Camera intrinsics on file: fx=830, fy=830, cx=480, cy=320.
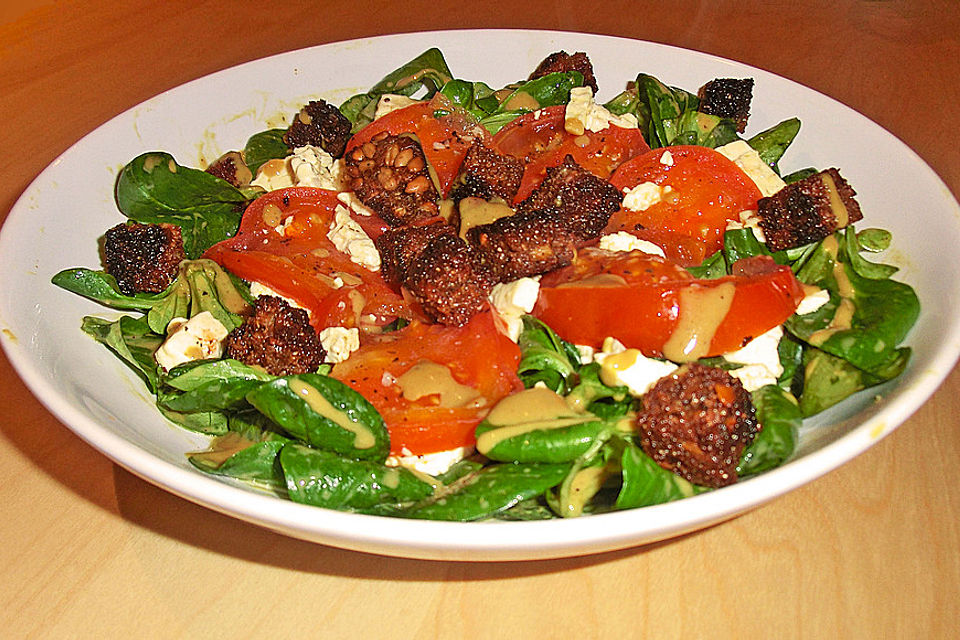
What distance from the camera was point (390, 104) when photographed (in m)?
2.32

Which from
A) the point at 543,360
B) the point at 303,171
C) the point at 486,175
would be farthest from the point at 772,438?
the point at 303,171

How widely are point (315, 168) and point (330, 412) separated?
2.96ft

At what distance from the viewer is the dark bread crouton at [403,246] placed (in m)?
1.79

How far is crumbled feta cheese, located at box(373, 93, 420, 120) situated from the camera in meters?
2.30

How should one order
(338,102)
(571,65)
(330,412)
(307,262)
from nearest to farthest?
(330,412) → (307,262) → (571,65) → (338,102)

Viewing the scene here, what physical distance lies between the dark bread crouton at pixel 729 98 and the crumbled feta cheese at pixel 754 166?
166 millimetres

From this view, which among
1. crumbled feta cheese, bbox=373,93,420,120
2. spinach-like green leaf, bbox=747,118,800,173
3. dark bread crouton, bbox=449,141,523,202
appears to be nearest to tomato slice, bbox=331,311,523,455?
dark bread crouton, bbox=449,141,523,202

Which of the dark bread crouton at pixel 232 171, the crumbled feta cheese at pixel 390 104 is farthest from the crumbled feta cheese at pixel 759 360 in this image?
the dark bread crouton at pixel 232 171

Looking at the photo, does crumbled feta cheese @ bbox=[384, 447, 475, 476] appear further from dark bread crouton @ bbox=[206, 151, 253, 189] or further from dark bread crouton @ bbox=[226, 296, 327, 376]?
dark bread crouton @ bbox=[206, 151, 253, 189]

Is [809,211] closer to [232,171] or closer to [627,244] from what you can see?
[627,244]

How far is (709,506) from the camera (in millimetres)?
1203

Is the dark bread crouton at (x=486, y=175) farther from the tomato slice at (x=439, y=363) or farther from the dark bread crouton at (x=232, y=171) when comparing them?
the dark bread crouton at (x=232, y=171)

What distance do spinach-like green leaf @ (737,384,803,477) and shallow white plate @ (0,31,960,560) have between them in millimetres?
35

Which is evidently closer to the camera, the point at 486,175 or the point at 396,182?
the point at 396,182
